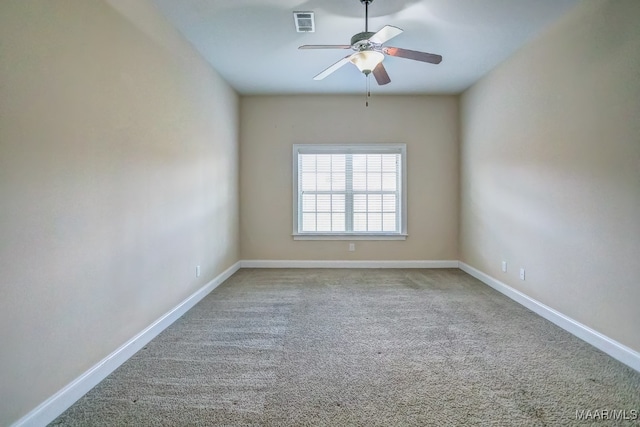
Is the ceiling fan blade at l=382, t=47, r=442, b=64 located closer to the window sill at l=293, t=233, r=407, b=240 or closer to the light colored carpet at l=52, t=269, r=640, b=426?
the light colored carpet at l=52, t=269, r=640, b=426

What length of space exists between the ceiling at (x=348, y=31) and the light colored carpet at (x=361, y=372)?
2.76 m

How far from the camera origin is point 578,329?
245 centimetres

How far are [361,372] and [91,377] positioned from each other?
1669 mm

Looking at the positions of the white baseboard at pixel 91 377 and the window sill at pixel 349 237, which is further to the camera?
the window sill at pixel 349 237

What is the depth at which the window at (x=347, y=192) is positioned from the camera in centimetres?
486

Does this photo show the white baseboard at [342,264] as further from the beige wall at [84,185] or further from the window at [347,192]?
the beige wall at [84,185]

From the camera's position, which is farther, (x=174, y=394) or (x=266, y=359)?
(x=266, y=359)

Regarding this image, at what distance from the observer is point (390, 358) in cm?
214

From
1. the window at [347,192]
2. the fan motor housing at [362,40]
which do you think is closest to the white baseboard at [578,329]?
the window at [347,192]

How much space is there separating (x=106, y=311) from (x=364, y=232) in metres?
3.63

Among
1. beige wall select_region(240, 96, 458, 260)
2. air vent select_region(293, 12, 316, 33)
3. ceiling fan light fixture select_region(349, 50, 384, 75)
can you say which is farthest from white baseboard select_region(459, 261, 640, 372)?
air vent select_region(293, 12, 316, 33)

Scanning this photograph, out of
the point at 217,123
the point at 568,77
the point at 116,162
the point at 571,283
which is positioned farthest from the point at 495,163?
the point at 116,162

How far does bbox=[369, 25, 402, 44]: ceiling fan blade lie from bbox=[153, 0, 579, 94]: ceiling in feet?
Answer: 1.10

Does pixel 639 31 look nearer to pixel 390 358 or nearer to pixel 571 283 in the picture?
pixel 571 283
